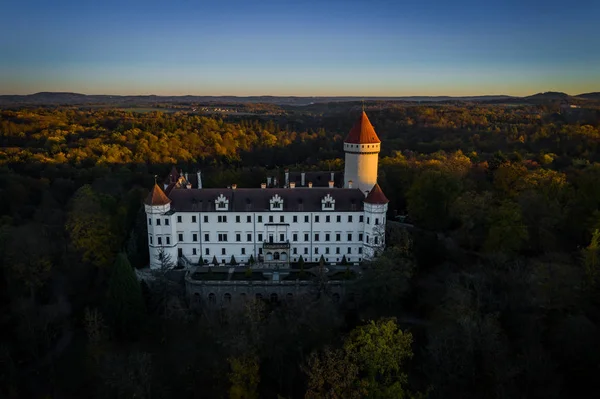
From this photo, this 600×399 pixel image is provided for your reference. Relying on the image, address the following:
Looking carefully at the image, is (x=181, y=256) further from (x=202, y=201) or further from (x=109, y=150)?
(x=109, y=150)

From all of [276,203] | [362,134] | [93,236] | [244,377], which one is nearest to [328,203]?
[276,203]

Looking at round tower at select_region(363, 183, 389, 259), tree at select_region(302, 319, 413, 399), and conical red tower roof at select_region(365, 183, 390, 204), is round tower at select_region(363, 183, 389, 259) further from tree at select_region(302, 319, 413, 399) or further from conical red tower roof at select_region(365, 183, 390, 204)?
tree at select_region(302, 319, 413, 399)

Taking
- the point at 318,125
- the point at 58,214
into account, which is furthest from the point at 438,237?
the point at 318,125

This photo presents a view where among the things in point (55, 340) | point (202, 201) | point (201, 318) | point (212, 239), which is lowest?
point (55, 340)

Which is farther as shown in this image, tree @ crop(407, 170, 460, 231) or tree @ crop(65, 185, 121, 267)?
tree @ crop(407, 170, 460, 231)

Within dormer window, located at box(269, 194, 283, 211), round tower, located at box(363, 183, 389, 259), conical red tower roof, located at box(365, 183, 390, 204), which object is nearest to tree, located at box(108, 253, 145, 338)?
dormer window, located at box(269, 194, 283, 211)

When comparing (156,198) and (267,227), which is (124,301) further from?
(267,227)

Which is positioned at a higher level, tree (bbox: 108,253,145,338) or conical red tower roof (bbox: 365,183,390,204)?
conical red tower roof (bbox: 365,183,390,204)
